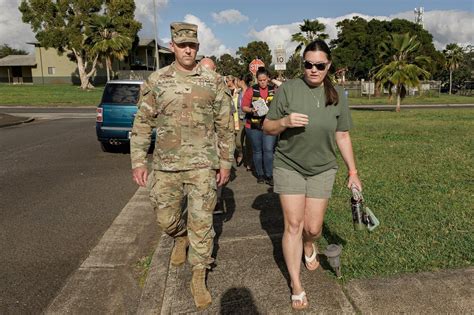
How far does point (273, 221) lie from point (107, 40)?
148ft

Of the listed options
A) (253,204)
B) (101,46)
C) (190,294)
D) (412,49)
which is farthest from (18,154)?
(101,46)

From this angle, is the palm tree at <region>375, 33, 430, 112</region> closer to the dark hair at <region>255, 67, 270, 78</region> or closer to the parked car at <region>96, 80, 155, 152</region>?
the parked car at <region>96, 80, 155, 152</region>

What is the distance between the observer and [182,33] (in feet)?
10.6

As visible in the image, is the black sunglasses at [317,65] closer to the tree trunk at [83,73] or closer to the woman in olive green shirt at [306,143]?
the woman in olive green shirt at [306,143]

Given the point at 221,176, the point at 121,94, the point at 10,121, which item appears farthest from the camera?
the point at 10,121

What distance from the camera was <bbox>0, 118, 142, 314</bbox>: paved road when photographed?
3.87 meters

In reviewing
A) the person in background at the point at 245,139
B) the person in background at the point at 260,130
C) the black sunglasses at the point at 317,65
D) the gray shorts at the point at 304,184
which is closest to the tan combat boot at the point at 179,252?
the gray shorts at the point at 304,184

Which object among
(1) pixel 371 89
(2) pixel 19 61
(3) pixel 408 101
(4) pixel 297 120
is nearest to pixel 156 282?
(4) pixel 297 120

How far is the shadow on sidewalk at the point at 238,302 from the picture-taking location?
3078 mm

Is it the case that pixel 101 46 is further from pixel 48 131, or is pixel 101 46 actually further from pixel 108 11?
pixel 48 131

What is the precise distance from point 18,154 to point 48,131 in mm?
5205

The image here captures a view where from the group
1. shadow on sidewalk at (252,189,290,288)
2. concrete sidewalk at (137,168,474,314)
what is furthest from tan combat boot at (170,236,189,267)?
shadow on sidewalk at (252,189,290,288)

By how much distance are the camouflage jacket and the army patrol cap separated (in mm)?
213

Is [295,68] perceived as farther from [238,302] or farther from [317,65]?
[238,302]
